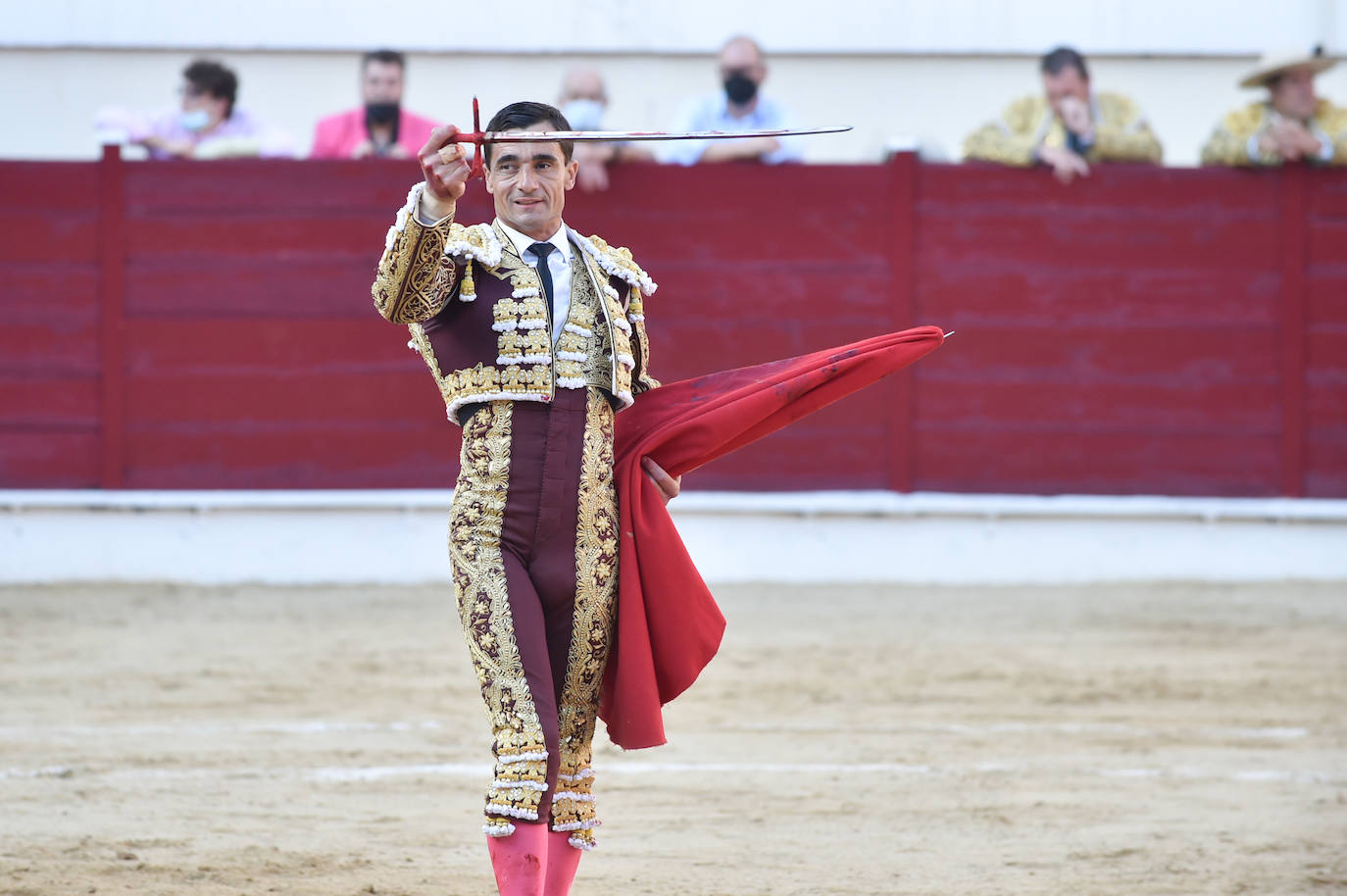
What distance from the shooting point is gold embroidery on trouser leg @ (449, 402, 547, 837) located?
2588 millimetres

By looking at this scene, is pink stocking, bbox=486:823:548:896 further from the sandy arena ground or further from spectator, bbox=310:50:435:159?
spectator, bbox=310:50:435:159

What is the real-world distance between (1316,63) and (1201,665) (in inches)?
109

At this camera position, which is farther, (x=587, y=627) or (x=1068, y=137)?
(x=1068, y=137)

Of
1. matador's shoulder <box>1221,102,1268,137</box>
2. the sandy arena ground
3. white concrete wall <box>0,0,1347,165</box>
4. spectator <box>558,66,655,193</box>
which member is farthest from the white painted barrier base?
white concrete wall <box>0,0,1347,165</box>

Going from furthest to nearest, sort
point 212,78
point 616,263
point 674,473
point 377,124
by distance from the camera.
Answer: point 377,124
point 212,78
point 674,473
point 616,263

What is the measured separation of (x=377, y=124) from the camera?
24.5 ft

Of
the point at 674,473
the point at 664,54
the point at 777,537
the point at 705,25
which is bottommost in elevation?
the point at 777,537

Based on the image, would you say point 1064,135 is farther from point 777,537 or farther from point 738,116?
point 777,537

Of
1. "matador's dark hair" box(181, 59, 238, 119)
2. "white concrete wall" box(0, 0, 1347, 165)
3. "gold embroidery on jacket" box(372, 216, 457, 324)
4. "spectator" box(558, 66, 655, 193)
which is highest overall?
"white concrete wall" box(0, 0, 1347, 165)

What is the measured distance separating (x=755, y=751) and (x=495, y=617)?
196 cm

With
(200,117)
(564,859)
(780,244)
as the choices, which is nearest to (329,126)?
(200,117)

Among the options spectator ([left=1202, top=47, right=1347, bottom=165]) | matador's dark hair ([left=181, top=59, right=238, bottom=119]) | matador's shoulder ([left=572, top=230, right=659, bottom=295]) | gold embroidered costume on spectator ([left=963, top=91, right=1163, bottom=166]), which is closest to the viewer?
matador's shoulder ([left=572, top=230, right=659, bottom=295])

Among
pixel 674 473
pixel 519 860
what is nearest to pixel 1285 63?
pixel 674 473

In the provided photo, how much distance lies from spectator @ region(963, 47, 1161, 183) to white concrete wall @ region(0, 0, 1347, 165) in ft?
5.54
